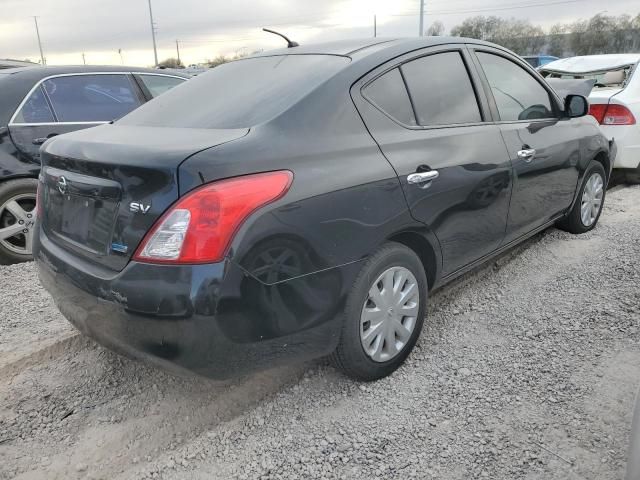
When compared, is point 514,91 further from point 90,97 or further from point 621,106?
point 90,97

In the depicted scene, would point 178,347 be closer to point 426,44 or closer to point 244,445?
point 244,445

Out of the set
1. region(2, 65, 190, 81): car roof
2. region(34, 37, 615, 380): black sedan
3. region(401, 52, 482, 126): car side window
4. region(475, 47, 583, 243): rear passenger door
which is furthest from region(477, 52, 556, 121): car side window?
region(2, 65, 190, 81): car roof

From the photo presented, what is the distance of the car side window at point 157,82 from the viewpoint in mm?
5214

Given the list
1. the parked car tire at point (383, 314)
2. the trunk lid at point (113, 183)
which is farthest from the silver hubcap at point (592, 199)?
the trunk lid at point (113, 183)

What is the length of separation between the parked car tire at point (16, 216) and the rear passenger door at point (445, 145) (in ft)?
10.2

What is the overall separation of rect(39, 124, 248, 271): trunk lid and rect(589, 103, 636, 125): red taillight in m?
5.01

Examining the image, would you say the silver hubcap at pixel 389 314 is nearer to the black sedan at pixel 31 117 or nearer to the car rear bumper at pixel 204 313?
the car rear bumper at pixel 204 313

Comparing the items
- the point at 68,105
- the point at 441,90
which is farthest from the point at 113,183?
the point at 68,105

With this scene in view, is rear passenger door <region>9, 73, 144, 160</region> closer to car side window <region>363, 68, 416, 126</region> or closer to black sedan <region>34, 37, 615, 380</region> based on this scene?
black sedan <region>34, 37, 615, 380</region>

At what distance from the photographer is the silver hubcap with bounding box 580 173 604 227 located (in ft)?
14.8

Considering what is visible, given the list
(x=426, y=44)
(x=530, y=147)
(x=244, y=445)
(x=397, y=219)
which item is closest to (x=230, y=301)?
(x=244, y=445)

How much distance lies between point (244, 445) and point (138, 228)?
Answer: 1040mm

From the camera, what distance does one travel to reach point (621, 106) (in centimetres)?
564

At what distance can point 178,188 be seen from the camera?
1.93 meters
